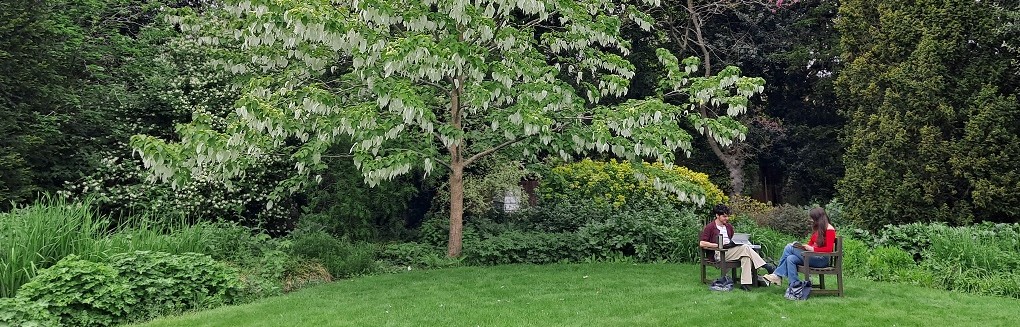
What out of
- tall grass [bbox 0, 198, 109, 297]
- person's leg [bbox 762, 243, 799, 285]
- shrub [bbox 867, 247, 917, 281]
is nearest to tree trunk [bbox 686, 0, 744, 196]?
shrub [bbox 867, 247, 917, 281]

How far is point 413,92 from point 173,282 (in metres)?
2.77

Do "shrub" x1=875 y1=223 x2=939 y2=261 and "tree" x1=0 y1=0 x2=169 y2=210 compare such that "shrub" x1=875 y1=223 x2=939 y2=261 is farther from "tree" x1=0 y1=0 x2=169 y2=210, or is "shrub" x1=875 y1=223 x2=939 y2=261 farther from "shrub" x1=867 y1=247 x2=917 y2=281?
"tree" x1=0 y1=0 x2=169 y2=210

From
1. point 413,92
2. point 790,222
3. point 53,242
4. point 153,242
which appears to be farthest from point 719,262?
point 53,242

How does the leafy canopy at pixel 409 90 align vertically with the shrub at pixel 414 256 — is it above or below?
above

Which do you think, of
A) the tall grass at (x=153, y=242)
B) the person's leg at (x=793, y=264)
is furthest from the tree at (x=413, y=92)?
the person's leg at (x=793, y=264)

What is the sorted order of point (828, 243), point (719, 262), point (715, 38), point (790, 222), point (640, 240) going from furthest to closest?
point (715, 38) → point (790, 222) → point (640, 240) → point (719, 262) → point (828, 243)

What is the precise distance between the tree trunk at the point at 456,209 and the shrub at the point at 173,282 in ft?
10.1

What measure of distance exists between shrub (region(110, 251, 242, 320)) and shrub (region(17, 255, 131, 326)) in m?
0.11

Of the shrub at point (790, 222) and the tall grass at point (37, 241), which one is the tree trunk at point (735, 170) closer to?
the shrub at point (790, 222)

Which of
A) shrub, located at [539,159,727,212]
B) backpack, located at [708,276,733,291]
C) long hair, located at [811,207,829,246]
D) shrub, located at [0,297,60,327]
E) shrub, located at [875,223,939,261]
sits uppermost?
shrub, located at [539,159,727,212]

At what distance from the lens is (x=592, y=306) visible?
587 cm

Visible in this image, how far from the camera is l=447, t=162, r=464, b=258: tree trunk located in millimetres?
8797

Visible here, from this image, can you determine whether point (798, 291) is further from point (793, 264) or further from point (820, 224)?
point (820, 224)

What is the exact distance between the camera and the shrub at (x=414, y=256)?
8.69 m
